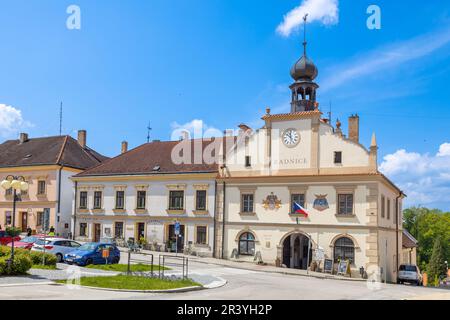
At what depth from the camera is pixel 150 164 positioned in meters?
44.6

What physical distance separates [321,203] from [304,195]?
4.66 ft

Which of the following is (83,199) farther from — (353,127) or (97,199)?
(353,127)

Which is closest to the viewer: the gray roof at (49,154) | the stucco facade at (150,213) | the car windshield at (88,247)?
the car windshield at (88,247)

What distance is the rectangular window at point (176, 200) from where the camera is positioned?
41559mm

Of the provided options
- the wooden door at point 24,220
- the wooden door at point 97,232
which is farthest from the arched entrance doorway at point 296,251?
the wooden door at point 24,220

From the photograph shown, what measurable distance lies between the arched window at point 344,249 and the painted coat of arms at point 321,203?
7.96ft

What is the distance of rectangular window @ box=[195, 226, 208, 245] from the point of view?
40188 mm

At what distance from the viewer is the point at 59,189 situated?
48562 mm

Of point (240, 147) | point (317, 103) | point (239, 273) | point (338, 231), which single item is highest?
point (317, 103)

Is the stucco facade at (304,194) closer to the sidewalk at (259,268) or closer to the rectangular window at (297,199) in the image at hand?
the rectangular window at (297,199)

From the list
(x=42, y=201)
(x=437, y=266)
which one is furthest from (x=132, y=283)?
(x=437, y=266)
